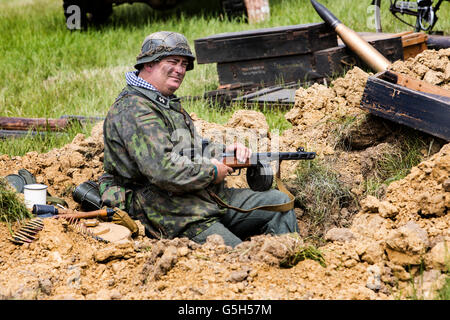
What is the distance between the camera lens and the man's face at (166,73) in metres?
3.87

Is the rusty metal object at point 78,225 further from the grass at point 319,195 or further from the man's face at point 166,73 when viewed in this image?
the grass at point 319,195

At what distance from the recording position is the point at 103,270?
3.34 metres

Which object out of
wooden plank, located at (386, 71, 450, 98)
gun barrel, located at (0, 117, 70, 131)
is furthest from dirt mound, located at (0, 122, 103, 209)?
wooden plank, located at (386, 71, 450, 98)

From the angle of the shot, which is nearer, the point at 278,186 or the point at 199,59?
the point at 278,186

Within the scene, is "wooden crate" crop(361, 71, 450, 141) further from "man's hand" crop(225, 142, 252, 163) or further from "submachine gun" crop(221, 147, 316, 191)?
"man's hand" crop(225, 142, 252, 163)

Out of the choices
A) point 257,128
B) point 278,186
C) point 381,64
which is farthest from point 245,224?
point 381,64

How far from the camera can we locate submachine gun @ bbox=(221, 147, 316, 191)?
13.0 ft

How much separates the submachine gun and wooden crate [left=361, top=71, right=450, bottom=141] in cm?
73

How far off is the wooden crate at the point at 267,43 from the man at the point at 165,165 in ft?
9.64

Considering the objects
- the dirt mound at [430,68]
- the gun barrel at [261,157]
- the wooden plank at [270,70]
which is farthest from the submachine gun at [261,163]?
the wooden plank at [270,70]

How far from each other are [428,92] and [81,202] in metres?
2.84

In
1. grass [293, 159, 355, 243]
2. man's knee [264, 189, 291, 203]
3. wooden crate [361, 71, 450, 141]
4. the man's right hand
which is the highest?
wooden crate [361, 71, 450, 141]

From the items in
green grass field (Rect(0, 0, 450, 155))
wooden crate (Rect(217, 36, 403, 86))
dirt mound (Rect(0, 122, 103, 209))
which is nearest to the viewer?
dirt mound (Rect(0, 122, 103, 209))
